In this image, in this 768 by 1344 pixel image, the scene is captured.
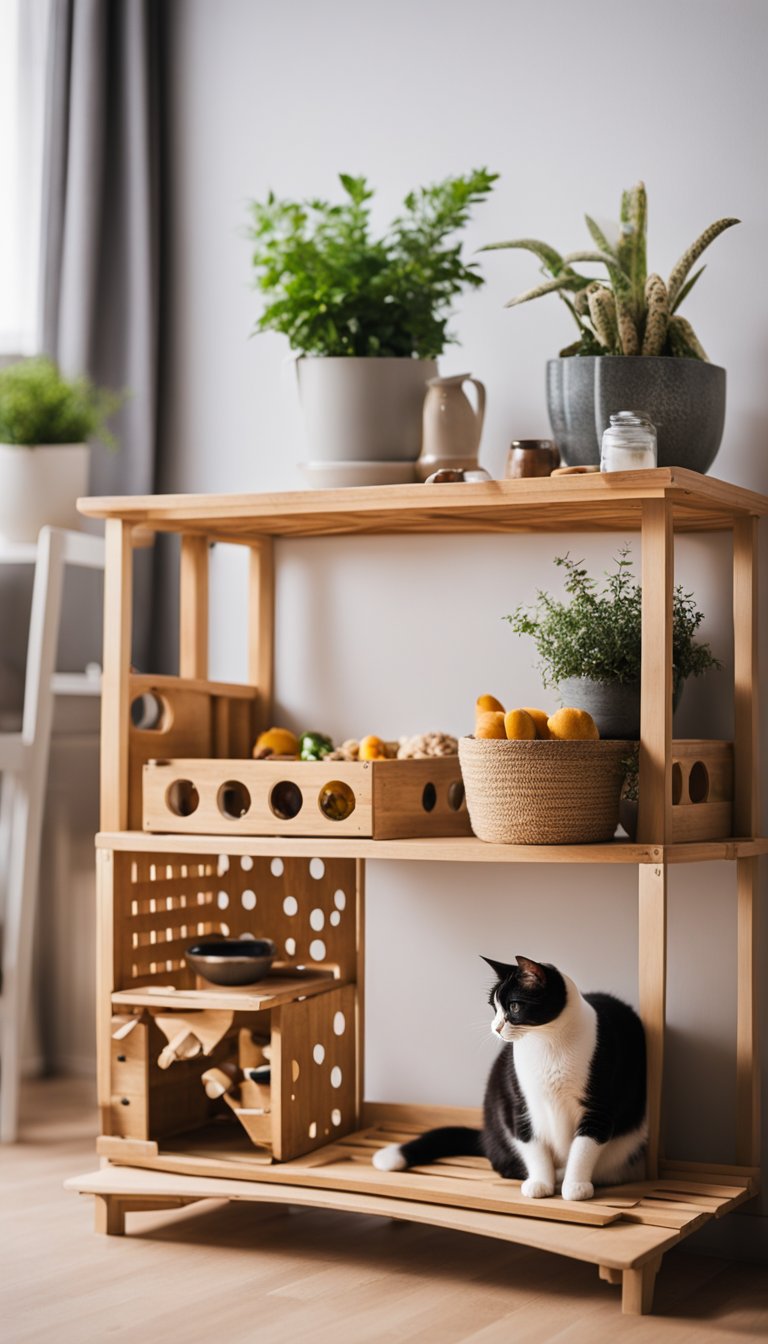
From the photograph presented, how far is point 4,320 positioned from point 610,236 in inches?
54.6

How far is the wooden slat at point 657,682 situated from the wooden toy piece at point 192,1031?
66 centimetres

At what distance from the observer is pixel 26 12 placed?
10.4 ft

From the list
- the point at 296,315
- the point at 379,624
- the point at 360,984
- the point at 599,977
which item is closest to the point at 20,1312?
the point at 360,984

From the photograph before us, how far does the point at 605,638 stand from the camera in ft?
7.32

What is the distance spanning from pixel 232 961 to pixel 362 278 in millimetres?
1016

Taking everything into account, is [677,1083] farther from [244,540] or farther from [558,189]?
[558,189]

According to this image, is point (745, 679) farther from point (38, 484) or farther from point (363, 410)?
point (38, 484)

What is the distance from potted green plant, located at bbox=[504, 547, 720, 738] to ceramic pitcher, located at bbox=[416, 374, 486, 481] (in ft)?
0.80

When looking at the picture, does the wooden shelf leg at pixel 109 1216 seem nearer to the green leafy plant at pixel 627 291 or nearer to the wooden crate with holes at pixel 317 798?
the wooden crate with holes at pixel 317 798

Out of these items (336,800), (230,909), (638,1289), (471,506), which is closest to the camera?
(638,1289)

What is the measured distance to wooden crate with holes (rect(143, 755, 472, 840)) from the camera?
2.25 m

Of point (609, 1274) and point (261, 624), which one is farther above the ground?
point (261, 624)

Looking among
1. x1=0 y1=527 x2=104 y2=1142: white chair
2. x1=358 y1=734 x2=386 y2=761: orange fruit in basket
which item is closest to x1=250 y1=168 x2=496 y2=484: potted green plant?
x1=358 y1=734 x2=386 y2=761: orange fruit in basket

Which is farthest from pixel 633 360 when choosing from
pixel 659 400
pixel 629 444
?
pixel 629 444
